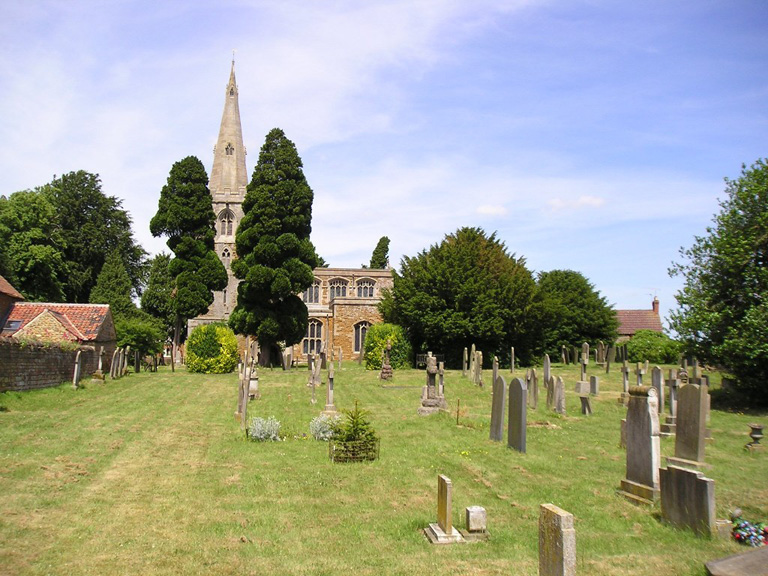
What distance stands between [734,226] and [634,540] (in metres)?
15.9

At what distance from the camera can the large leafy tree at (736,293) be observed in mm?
18250

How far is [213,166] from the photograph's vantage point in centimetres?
5591

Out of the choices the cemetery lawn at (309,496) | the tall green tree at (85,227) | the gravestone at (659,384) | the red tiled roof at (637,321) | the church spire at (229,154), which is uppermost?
the church spire at (229,154)

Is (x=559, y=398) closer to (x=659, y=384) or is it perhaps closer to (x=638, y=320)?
(x=659, y=384)

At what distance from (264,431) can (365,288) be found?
4323 cm

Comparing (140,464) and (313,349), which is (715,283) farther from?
(313,349)

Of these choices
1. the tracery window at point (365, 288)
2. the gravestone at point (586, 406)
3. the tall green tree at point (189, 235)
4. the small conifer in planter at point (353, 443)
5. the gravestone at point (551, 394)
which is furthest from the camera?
the tracery window at point (365, 288)

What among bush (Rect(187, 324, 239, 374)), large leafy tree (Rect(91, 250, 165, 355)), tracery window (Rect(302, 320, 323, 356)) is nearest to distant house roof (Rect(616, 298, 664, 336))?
tracery window (Rect(302, 320, 323, 356))

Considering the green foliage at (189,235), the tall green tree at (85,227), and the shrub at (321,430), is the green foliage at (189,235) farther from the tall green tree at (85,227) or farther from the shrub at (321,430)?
the shrub at (321,430)

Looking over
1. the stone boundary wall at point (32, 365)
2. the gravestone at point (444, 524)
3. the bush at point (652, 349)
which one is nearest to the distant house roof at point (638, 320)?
the bush at point (652, 349)

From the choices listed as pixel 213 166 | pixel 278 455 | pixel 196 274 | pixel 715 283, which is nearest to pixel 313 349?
pixel 196 274

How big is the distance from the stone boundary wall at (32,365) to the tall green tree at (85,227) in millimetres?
31587

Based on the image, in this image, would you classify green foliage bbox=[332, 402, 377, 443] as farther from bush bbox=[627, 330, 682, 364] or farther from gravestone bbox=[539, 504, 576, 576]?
bush bbox=[627, 330, 682, 364]

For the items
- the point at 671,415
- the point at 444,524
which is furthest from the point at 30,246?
the point at 444,524
